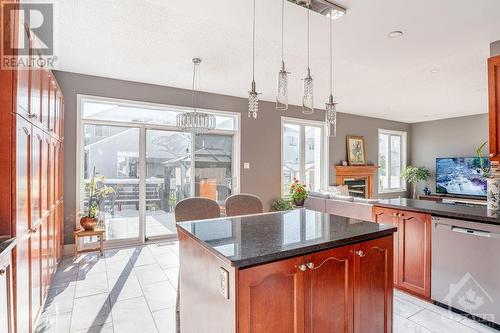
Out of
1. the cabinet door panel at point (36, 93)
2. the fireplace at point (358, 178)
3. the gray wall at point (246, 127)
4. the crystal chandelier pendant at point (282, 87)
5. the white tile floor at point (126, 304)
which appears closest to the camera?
the crystal chandelier pendant at point (282, 87)

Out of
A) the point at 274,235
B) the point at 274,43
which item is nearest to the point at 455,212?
the point at 274,235

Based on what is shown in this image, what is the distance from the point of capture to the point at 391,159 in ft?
28.0

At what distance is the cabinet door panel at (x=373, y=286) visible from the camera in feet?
5.42

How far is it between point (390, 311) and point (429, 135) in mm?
7987

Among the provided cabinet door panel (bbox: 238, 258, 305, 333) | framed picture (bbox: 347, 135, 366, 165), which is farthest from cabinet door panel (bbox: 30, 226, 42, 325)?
framed picture (bbox: 347, 135, 366, 165)

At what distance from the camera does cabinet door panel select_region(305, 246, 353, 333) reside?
145 cm

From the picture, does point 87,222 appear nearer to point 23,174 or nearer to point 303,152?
point 23,174

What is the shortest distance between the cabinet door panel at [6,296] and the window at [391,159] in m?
8.31

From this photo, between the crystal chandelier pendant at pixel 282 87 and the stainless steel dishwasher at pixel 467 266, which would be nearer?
the crystal chandelier pendant at pixel 282 87

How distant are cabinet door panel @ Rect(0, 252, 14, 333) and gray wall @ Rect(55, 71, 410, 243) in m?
2.97

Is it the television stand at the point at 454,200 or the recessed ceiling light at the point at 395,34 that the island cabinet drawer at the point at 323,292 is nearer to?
the recessed ceiling light at the point at 395,34

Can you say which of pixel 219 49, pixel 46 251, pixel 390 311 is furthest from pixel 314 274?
pixel 219 49

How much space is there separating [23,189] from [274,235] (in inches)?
63.1

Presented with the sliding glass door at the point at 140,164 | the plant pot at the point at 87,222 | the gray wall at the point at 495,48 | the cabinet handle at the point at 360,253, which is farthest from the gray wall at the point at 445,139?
the plant pot at the point at 87,222
